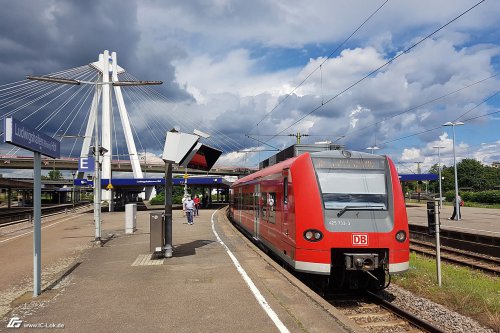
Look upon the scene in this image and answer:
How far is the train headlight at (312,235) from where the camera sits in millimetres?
8079

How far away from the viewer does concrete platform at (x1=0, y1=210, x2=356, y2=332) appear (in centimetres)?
583

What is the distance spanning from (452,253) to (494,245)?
1.37 meters

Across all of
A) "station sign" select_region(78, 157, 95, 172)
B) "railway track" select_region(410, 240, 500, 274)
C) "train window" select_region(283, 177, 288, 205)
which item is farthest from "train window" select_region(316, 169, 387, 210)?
"station sign" select_region(78, 157, 95, 172)

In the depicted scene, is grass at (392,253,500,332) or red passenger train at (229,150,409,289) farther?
red passenger train at (229,150,409,289)

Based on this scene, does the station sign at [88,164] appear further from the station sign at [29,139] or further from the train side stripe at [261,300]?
the train side stripe at [261,300]

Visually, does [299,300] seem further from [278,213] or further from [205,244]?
[205,244]

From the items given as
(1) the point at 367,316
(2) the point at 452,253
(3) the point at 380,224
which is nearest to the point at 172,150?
(3) the point at 380,224

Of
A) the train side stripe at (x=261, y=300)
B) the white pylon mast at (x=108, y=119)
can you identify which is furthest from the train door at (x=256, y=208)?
the white pylon mast at (x=108, y=119)

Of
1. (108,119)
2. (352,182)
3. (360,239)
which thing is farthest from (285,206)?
(108,119)

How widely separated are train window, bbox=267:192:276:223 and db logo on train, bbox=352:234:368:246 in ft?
9.77

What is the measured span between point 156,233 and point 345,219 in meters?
5.34

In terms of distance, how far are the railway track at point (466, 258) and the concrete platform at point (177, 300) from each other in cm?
639

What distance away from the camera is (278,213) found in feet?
33.4

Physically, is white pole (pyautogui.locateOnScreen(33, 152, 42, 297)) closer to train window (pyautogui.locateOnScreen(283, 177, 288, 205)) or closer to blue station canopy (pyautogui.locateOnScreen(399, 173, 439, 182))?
train window (pyautogui.locateOnScreen(283, 177, 288, 205))
